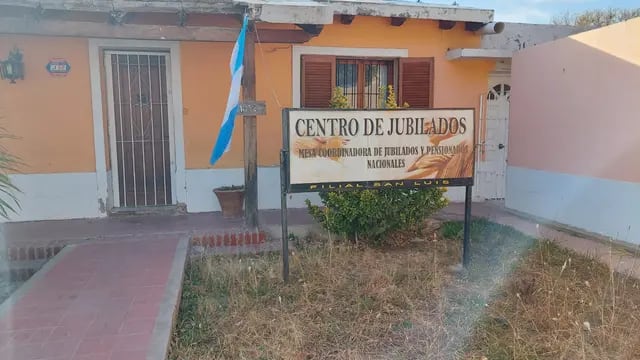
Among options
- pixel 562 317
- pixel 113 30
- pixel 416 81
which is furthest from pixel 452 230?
pixel 113 30

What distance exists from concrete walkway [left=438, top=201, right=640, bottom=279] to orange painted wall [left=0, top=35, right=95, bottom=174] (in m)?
5.27

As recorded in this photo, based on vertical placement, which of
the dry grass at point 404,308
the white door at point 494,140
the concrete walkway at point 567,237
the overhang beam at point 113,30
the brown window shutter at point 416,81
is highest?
the overhang beam at point 113,30

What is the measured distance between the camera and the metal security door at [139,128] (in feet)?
21.3

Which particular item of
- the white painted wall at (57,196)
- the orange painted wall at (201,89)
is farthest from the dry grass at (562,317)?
the white painted wall at (57,196)

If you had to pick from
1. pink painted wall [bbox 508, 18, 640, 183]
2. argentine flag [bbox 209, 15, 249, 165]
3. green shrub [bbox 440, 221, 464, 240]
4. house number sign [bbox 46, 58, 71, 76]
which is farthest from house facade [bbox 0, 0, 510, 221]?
green shrub [bbox 440, 221, 464, 240]

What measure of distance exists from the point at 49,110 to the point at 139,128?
1154mm

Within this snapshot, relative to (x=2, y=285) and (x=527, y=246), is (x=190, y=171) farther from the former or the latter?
(x=527, y=246)

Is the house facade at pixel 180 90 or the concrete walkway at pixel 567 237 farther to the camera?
the house facade at pixel 180 90

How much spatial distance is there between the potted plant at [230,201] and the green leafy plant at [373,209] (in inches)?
57.9

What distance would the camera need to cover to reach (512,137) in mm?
7230

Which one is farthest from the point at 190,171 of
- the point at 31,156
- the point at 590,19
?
the point at 590,19

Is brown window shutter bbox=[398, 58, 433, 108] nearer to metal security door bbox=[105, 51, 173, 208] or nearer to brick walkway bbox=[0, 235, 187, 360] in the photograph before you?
metal security door bbox=[105, 51, 173, 208]

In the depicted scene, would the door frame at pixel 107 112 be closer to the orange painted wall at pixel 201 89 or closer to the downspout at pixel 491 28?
the orange painted wall at pixel 201 89

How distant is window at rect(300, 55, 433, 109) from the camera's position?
7027mm
